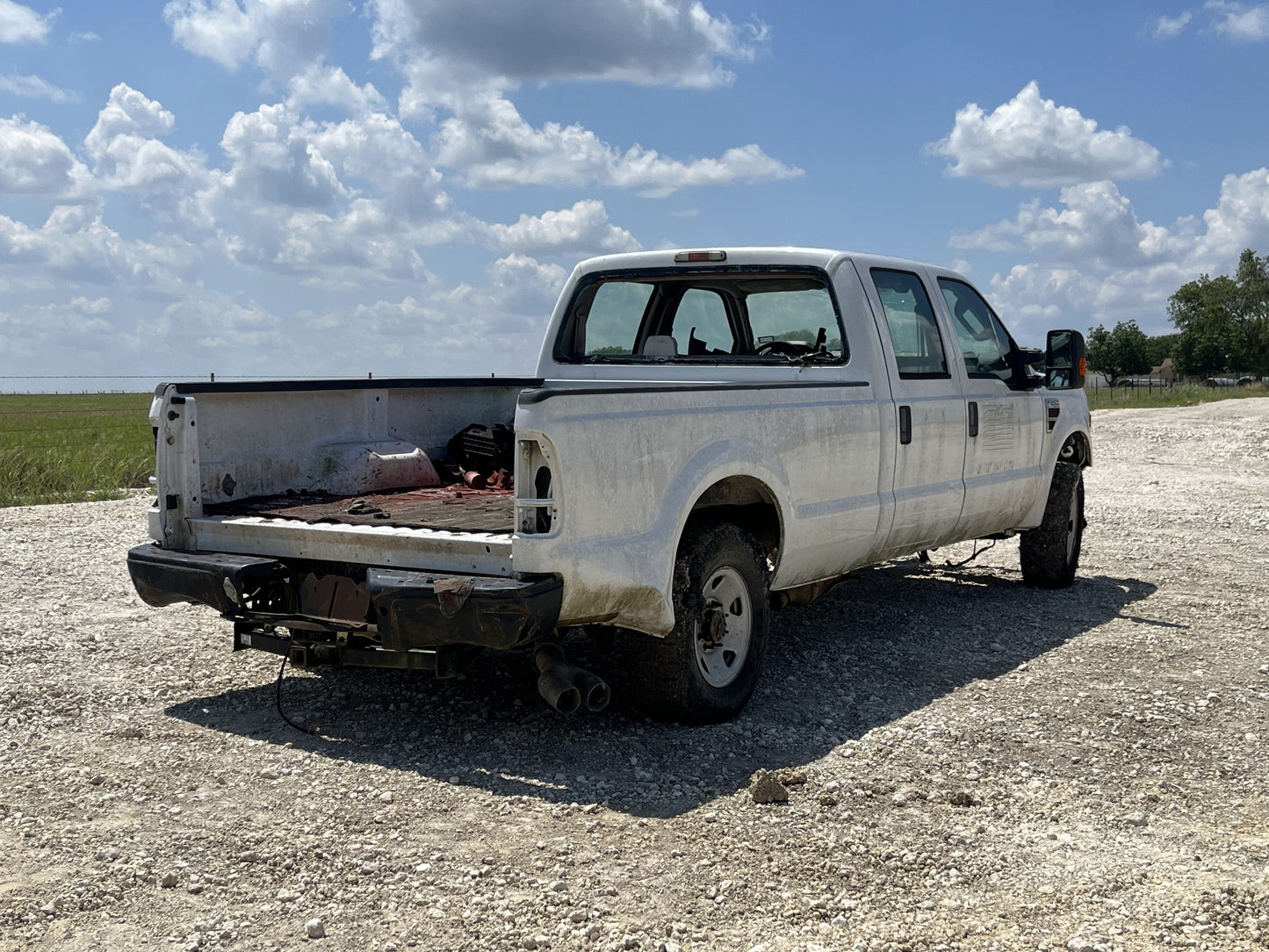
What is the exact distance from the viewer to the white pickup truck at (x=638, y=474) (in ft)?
16.1

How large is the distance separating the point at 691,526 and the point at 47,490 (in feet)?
41.9

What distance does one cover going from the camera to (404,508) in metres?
5.86

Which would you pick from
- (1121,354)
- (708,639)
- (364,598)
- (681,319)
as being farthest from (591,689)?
(1121,354)

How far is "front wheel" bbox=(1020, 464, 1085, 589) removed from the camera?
8945 mm

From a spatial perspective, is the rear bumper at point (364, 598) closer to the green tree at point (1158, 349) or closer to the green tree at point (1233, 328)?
the green tree at point (1233, 328)

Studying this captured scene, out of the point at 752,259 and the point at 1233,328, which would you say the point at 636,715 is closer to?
the point at 752,259

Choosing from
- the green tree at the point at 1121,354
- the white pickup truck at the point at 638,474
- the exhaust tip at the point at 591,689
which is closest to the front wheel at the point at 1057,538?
the white pickup truck at the point at 638,474

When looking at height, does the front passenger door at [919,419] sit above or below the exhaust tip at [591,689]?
above

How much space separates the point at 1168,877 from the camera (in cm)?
405

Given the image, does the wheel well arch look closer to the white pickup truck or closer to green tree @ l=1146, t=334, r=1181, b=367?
the white pickup truck

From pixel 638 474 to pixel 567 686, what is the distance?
2.82 ft

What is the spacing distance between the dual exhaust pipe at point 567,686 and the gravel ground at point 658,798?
0.88 ft

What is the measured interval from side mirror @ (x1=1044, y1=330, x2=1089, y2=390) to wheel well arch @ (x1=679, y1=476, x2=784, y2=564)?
3.02 metres

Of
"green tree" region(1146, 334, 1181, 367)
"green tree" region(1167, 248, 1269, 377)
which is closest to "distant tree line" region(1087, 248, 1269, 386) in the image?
"green tree" region(1167, 248, 1269, 377)
